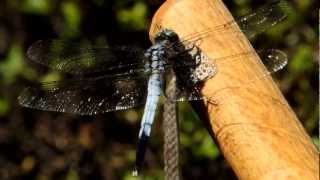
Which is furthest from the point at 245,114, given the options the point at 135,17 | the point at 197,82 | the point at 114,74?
the point at 135,17

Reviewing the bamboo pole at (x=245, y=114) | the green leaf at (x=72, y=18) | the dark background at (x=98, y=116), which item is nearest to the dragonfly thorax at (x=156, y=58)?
the bamboo pole at (x=245, y=114)

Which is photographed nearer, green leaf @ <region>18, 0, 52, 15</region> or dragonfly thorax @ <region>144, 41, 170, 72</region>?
dragonfly thorax @ <region>144, 41, 170, 72</region>

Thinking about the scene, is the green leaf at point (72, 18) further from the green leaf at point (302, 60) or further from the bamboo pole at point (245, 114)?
the bamboo pole at point (245, 114)

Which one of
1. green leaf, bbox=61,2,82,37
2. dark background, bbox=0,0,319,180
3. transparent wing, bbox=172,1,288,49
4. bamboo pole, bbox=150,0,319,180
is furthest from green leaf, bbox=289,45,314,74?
bamboo pole, bbox=150,0,319,180

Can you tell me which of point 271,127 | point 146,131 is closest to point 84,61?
point 146,131

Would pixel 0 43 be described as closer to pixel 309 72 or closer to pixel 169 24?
pixel 309 72

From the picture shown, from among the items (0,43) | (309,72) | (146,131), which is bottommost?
(146,131)

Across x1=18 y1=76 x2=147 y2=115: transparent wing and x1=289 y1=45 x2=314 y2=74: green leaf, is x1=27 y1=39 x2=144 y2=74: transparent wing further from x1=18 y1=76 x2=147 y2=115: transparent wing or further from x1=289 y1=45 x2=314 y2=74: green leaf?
x1=289 y1=45 x2=314 y2=74: green leaf
